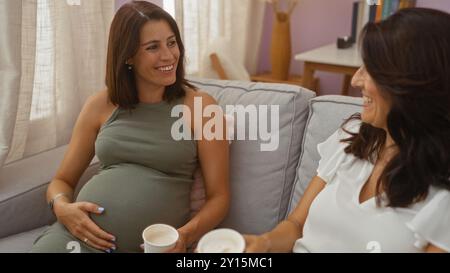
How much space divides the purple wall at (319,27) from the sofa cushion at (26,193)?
2.31 metres

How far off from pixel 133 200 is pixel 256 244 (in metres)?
0.45

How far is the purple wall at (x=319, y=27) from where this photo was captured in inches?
132

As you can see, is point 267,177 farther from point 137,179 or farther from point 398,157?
point 398,157

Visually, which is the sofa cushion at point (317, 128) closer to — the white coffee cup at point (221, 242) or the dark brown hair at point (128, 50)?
the dark brown hair at point (128, 50)

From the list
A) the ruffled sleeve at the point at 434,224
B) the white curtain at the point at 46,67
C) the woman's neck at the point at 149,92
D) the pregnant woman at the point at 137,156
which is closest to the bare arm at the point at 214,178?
the pregnant woman at the point at 137,156

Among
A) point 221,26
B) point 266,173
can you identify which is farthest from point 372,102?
point 221,26

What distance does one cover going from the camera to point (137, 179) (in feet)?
4.38

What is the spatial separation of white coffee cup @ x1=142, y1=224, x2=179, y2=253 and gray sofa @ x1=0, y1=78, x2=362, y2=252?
0.50 m

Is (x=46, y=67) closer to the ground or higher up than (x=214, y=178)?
higher up

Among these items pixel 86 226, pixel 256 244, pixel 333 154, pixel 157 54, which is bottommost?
pixel 86 226

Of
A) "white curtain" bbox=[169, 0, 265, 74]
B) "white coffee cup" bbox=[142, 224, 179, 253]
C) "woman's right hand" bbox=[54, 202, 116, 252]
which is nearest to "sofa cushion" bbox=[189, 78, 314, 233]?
"woman's right hand" bbox=[54, 202, 116, 252]

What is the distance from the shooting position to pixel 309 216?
3.73 ft
